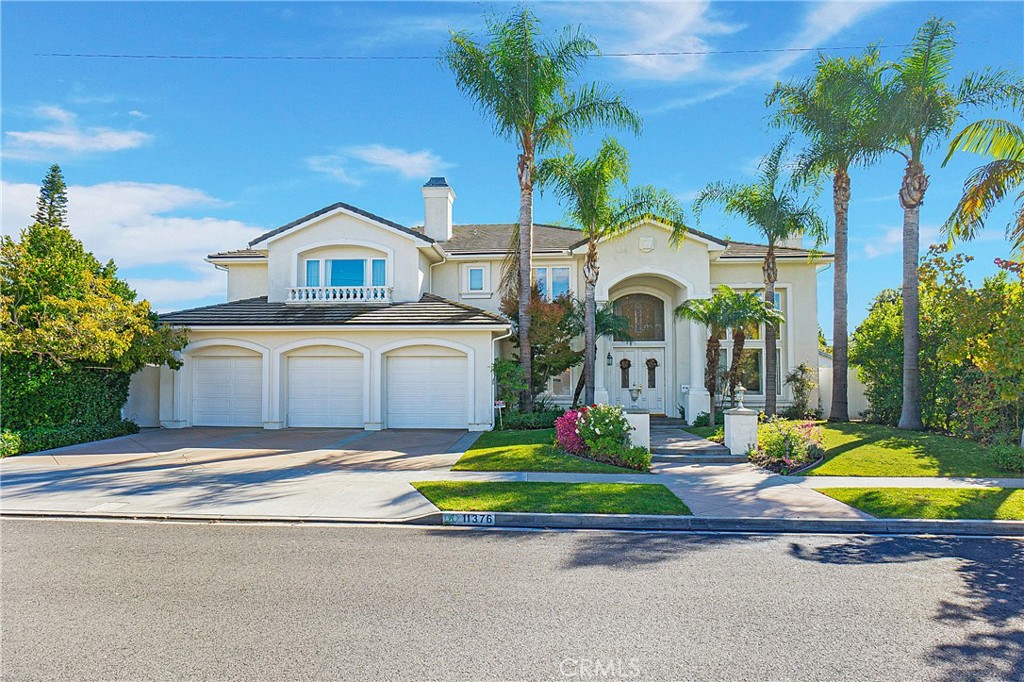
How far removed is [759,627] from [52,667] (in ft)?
16.7

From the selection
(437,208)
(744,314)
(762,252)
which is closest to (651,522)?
(744,314)

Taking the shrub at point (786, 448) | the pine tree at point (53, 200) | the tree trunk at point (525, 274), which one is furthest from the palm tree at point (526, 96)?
the pine tree at point (53, 200)

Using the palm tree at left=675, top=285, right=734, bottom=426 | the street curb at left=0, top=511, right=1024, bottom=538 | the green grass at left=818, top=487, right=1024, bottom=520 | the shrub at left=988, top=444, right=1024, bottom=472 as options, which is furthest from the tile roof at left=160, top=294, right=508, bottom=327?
the shrub at left=988, top=444, right=1024, bottom=472

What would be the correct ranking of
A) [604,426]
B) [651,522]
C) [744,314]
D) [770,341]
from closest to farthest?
1. [651,522]
2. [604,426]
3. [744,314]
4. [770,341]

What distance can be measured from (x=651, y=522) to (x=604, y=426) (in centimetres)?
475

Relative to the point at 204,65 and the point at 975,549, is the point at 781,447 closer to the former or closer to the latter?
the point at 975,549

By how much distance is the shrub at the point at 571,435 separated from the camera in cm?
1320

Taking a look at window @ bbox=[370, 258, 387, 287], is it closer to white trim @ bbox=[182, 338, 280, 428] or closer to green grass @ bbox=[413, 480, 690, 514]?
white trim @ bbox=[182, 338, 280, 428]

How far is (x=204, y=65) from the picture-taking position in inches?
611

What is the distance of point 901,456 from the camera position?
12953 millimetres

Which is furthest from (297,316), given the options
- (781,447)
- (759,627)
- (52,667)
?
(759,627)

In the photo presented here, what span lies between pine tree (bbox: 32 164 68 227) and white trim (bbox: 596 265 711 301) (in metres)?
29.9

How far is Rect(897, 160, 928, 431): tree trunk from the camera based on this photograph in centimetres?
1606

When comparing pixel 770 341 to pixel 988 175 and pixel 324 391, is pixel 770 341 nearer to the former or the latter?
pixel 988 175
